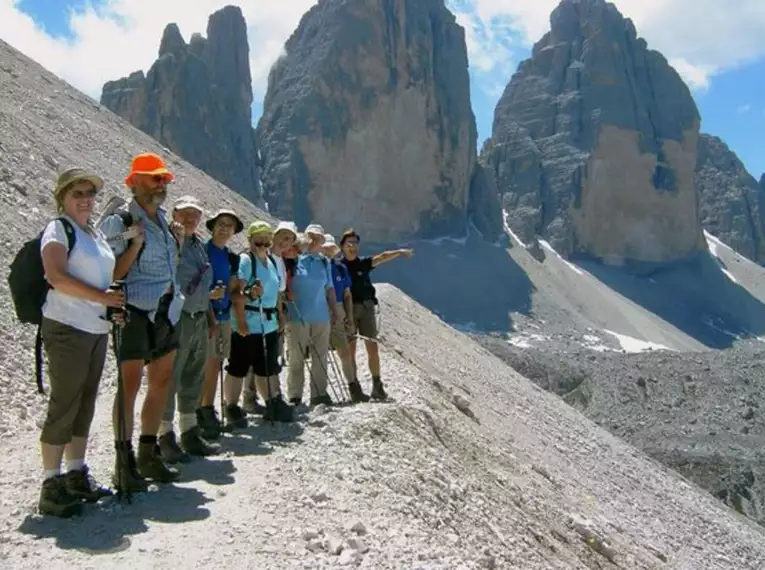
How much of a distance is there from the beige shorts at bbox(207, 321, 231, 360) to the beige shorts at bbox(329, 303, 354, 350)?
1.94 metres

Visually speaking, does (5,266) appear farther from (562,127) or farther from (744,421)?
(562,127)

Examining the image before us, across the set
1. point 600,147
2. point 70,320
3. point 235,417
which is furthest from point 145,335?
point 600,147

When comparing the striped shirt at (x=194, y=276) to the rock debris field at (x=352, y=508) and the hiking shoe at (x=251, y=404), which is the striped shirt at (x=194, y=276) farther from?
the hiking shoe at (x=251, y=404)

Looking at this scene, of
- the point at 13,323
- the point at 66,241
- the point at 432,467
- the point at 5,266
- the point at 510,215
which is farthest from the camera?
the point at 510,215

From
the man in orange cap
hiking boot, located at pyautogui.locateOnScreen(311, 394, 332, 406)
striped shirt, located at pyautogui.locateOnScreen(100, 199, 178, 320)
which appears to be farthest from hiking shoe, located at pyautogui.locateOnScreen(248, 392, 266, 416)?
striped shirt, located at pyautogui.locateOnScreen(100, 199, 178, 320)

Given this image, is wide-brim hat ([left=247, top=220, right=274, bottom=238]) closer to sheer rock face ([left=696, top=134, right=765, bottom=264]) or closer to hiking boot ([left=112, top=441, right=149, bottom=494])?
hiking boot ([left=112, top=441, right=149, bottom=494])

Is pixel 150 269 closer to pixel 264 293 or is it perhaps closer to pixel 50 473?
pixel 50 473

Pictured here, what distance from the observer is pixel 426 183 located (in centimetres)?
9019

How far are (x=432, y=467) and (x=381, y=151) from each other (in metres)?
83.2

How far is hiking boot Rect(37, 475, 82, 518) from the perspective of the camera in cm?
514

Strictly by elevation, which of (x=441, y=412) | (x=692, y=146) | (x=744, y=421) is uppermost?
(x=692, y=146)

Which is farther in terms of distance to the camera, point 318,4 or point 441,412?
point 318,4

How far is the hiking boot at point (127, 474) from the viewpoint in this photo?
5605mm

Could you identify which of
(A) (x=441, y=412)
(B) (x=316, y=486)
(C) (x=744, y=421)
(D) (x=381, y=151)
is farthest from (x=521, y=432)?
(D) (x=381, y=151)
